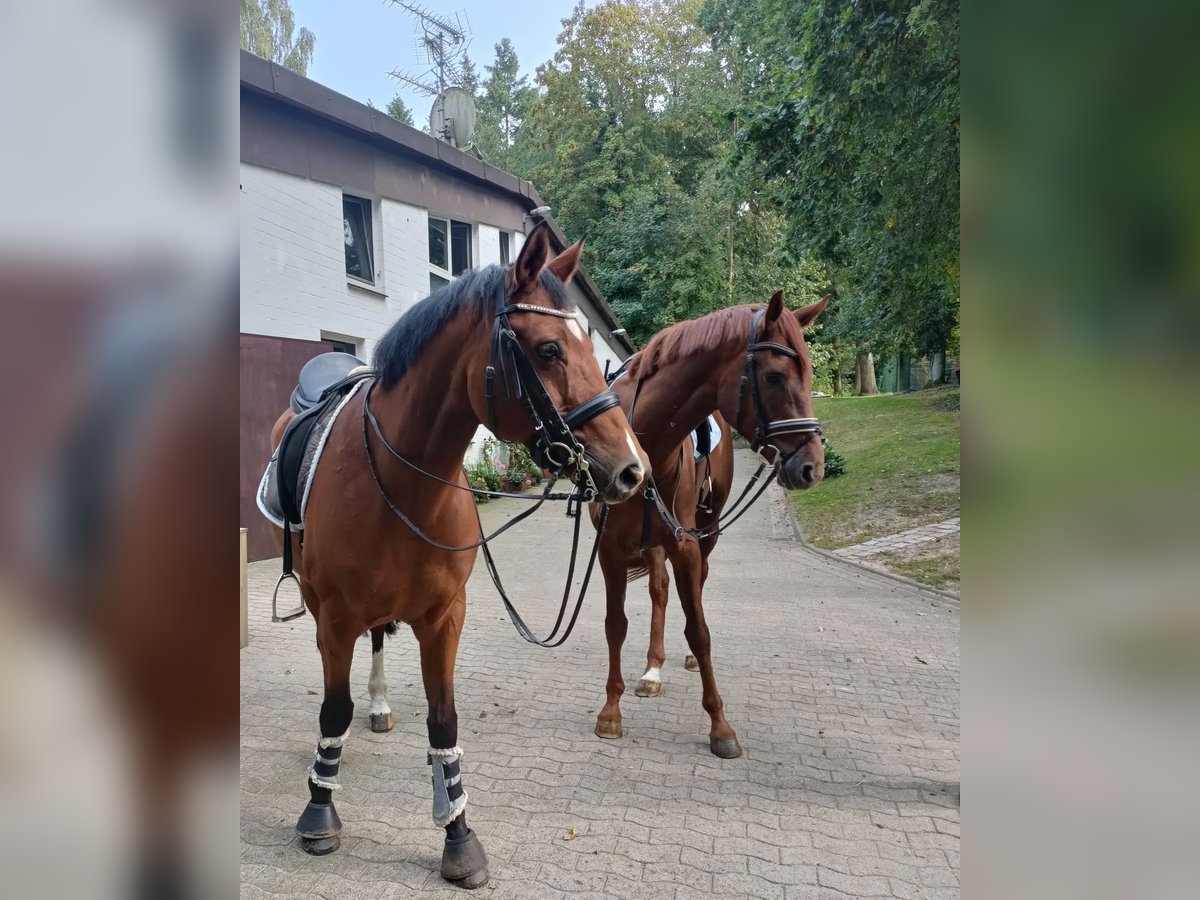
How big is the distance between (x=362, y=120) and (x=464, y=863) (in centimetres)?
→ 857

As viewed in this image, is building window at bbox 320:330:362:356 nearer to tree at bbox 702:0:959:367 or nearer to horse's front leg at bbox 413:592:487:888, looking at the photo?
tree at bbox 702:0:959:367

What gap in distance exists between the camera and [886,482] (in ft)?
38.2

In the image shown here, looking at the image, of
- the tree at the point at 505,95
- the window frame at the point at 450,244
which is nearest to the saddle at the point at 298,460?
the window frame at the point at 450,244

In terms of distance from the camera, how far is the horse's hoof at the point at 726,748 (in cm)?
348

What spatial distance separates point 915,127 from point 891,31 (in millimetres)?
795

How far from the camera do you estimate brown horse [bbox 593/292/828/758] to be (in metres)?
3.22

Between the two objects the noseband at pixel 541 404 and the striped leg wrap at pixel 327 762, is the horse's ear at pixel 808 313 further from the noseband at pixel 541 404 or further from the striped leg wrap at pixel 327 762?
the striped leg wrap at pixel 327 762

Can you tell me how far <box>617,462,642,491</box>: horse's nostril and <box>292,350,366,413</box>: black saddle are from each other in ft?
6.58

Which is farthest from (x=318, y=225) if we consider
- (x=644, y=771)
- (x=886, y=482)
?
(x=886, y=482)

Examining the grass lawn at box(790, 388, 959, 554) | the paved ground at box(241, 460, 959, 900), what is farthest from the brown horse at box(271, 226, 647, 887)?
the grass lawn at box(790, 388, 959, 554)

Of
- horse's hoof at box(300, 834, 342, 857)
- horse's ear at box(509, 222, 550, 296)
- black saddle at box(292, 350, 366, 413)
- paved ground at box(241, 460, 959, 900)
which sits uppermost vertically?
horse's ear at box(509, 222, 550, 296)

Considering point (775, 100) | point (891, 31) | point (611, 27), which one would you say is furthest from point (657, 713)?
point (611, 27)

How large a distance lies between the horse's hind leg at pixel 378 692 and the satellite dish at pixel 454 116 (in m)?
10.9

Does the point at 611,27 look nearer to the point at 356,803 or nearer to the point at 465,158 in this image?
the point at 465,158
